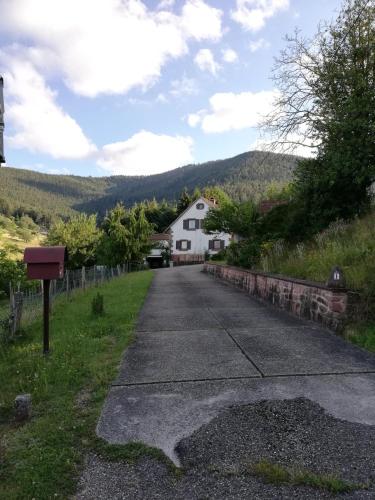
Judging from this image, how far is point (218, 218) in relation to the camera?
70.2ft

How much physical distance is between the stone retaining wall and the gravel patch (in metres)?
3.68

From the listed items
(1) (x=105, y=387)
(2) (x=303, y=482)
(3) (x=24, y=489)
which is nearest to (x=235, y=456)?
(2) (x=303, y=482)

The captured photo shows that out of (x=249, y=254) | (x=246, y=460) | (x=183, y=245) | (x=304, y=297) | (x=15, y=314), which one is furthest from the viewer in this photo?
(x=183, y=245)

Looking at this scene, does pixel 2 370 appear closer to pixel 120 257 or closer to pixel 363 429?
pixel 363 429

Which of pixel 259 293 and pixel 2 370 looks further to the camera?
pixel 259 293

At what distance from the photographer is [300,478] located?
9.37 ft

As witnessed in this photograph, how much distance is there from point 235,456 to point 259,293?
9722 millimetres

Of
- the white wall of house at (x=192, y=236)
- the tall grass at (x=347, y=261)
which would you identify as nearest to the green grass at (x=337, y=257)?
the tall grass at (x=347, y=261)

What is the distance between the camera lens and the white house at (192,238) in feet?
202

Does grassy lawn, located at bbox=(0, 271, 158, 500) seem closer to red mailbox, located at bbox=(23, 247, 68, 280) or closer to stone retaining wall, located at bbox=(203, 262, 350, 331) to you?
red mailbox, located at bbox=(23, 247, 68, 280)

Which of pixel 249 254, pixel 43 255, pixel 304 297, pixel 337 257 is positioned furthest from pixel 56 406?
pixel 249 254

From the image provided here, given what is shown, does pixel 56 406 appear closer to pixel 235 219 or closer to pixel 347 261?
pixel 347 261

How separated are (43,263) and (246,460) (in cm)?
440

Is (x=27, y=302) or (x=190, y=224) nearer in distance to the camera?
(x=27, y=302)
